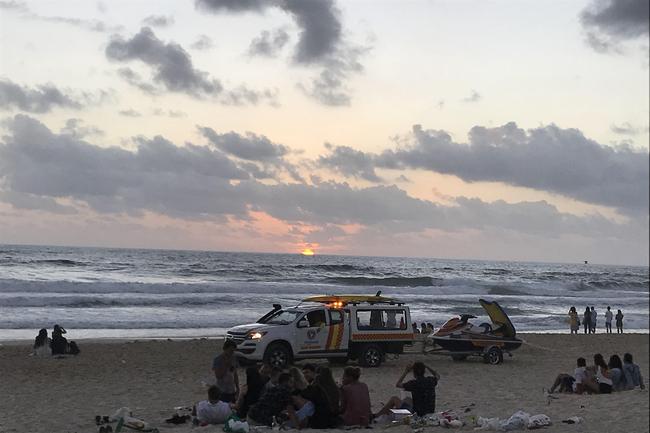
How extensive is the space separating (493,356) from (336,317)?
5662mm

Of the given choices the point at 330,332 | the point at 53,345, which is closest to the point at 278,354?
the point at 330,332

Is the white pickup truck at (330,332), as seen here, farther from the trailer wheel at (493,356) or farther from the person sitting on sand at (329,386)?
the person sitting on sand at (329,386)

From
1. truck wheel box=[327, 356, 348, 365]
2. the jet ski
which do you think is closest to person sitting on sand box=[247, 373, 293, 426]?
truck wheel box=[327, 356, 348, 365]

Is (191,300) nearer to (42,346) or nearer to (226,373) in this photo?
(42,346)

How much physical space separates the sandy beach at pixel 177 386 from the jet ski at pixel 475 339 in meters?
0.36

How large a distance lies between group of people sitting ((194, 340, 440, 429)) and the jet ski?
9.35 metres

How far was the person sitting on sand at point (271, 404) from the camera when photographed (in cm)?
1108

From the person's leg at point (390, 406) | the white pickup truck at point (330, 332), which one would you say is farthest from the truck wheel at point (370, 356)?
the person's leg at point (390, 406)

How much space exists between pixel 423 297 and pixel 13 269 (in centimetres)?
4066

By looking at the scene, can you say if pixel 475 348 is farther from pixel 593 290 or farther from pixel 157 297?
pixel 593 290

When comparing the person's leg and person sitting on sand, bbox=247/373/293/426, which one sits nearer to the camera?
person sitting on sand, bbox=247/373/293/426

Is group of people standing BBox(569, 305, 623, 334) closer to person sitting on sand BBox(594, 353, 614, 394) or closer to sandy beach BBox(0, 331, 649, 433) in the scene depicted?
sandy beach BBox(0, 331, 649, 433)

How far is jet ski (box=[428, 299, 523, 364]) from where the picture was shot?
21094 mm

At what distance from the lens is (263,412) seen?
1112 cm
